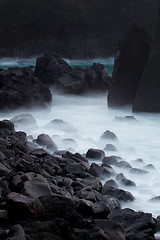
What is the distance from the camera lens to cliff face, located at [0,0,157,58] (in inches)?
1622

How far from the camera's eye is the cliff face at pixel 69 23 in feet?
135

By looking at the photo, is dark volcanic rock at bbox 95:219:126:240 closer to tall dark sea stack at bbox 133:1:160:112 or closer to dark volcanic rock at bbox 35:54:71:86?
tall dark sea stack at bbox 133:1:160:112

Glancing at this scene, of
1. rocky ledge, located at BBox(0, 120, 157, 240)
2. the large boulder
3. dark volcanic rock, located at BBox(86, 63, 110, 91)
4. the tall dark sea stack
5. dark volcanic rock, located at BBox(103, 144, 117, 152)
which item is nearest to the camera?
rocky ledge, located at BBox(0, 120, 157, 240)

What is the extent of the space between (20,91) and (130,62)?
253 centimetres

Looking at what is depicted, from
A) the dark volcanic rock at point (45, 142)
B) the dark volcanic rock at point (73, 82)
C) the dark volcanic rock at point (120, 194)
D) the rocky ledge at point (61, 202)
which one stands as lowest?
the dark volcanic rock at point (73, 82)

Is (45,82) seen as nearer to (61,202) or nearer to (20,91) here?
(20,91)

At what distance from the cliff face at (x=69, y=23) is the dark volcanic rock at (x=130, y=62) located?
31238 millimetres

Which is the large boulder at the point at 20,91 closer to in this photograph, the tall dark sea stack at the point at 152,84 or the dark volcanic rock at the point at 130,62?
the dark volcanic rock at the point at 130,62

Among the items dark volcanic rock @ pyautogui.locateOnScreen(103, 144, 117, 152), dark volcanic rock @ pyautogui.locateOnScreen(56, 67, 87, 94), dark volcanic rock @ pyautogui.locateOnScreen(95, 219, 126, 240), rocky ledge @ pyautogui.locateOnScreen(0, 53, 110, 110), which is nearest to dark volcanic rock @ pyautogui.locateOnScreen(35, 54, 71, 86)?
rocky ledge @ pyautogui.locateOnScreen(0, 53, 110, 110)

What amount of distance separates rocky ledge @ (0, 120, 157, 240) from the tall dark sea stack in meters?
3.99

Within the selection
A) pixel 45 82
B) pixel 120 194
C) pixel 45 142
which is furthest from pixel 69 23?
pixel 120 194

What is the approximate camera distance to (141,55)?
31.0ft

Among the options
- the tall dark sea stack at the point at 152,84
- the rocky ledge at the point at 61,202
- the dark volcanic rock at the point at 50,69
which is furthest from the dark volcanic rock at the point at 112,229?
the dark volcanic rock at the point at 50,69

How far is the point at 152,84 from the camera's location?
8766 millimetres
